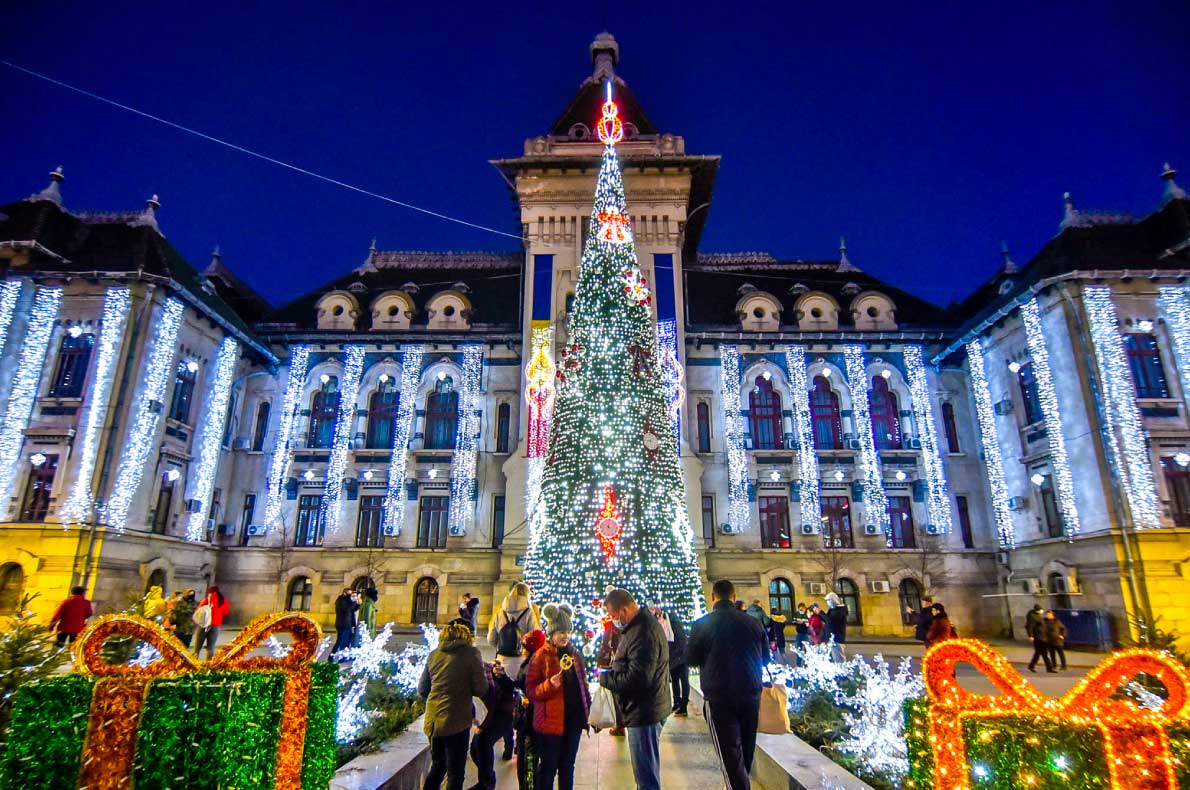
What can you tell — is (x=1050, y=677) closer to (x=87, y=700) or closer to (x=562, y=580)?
(x=562, y=580)

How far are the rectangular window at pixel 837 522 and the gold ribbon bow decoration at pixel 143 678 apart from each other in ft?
75.1

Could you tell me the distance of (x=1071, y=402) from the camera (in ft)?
64.4

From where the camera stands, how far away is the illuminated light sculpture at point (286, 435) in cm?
2430

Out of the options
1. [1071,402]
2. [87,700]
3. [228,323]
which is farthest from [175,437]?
[1071,402]

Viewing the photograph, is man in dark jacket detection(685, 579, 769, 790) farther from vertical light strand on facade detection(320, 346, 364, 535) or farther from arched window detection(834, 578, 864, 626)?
vertical light strand on facade detection(320, 346, 364, 535)

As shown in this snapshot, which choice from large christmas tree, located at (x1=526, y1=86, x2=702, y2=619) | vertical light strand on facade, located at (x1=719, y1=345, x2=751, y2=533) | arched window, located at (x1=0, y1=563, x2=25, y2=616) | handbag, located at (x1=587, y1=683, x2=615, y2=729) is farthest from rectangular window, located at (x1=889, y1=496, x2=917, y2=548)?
arched window, located at (x1=0, y1=563, x2=25, y2=616)

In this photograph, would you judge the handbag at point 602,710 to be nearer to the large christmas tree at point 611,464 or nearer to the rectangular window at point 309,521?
the large christmas tree at point 611,464

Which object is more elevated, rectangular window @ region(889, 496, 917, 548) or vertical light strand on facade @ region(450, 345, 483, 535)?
vertical light strand on facade @ region(450, 345, 483, 535)

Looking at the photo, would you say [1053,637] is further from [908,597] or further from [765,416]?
[765,416]

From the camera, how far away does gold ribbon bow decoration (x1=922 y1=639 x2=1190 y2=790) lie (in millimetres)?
2865

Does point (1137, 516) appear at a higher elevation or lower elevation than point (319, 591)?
higher

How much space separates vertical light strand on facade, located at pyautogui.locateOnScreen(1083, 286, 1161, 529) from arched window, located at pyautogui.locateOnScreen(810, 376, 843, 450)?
8.74 m

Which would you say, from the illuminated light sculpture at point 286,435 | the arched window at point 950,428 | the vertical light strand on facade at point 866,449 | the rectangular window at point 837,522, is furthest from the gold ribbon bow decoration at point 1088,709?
the illuminated light sculpture at point 286,435

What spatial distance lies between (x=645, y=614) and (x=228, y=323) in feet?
79.2
